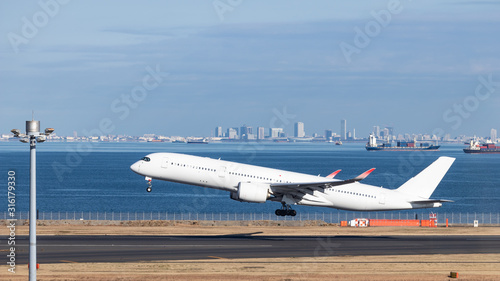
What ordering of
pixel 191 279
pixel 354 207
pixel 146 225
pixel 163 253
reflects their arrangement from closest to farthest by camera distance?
pixel 191 279 < pixel 163 253 < pixel 354 207 < pixel 146 225

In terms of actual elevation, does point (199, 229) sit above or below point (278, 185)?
below

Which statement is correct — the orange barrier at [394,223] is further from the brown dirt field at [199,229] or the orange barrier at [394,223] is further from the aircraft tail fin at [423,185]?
the aircraft tail fin at [423,185]

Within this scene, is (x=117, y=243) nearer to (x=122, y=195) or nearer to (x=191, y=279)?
(x=191, y=279)

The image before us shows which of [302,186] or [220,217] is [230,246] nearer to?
[302,186]

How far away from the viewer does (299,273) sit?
1793 inches

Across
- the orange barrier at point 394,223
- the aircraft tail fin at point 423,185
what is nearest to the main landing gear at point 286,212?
the aircraft tail fin at point 423,185

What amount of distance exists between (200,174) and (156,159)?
4.98m

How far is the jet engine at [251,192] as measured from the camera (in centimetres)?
6469

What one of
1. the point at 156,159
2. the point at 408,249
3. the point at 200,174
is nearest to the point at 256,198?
the point at 200,174

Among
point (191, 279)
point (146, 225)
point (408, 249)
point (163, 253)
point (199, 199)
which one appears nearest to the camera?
point (191, 279)

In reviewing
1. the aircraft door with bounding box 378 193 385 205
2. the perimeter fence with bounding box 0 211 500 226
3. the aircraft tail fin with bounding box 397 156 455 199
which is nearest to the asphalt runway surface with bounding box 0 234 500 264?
the aircraft door with bounding box 378 193 385 205

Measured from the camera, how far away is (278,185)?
6588cm

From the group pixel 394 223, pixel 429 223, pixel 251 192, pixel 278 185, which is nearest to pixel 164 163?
pixel 251 192

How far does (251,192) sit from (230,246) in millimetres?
7381
